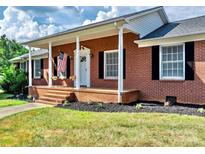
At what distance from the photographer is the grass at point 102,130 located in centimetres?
538

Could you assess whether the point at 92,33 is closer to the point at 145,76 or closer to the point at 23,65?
the point at 145,76

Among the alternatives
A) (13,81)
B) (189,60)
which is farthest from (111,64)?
(13,81)

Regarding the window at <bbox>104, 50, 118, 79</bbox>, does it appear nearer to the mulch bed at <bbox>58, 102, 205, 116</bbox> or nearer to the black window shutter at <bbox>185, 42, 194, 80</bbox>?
the mulch bed at <bbox>58, 102, 205, 116</bbox>

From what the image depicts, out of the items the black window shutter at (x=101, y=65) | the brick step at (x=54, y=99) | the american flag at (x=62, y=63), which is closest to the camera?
the brick step at (x=54, y=99)

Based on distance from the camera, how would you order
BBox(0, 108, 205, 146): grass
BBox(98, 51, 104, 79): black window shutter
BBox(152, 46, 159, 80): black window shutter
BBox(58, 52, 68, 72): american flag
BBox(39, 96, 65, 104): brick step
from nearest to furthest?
BBox(0, 108, 205, 146): grass < BBox(152, 46, 159, 80): black window shutter < BBox(39, 96, 65, 104): brick step < BBox(98, 51, 104, 79): black window shutter < BBox(58, 52, 68, 72): american flag

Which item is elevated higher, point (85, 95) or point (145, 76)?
point (145, 76)

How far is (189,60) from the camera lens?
963 centimetres

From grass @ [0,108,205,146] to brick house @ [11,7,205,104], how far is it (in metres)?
2.56

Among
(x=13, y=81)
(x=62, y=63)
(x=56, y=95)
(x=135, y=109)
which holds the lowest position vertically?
(x=135, y=109)

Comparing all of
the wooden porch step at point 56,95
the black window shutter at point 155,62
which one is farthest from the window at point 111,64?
the wooden porch step at point 56,95

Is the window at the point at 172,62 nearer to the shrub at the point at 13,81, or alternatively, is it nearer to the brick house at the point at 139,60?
the brick house at the point at 139,60

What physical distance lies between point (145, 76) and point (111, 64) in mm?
2288

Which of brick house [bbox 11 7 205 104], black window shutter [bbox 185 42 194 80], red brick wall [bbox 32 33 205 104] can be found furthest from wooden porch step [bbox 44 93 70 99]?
black window shutter [bbox 185 42 194 80]

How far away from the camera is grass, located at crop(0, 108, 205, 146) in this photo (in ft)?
17.6
